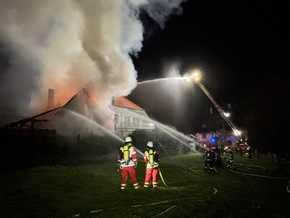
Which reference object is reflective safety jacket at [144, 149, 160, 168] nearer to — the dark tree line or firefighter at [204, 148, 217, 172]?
firefighter at [204, 148, 217, 172]

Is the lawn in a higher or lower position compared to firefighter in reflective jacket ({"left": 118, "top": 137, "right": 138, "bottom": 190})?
lower

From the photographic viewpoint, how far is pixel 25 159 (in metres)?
14.7

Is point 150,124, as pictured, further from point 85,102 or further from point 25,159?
point 25,159

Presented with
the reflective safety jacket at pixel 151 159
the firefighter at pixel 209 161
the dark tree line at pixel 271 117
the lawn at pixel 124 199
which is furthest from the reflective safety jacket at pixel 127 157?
the dark tree line at pixel 271 117

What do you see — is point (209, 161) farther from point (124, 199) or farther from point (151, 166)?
point (124, 199)

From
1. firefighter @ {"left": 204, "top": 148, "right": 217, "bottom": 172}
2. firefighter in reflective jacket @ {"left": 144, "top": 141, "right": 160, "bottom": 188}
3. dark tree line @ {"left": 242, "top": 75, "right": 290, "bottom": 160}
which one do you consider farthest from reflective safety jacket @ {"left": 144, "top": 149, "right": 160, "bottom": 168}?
dark tree line @ {"left": 242, "top": 75, "right": 290, "bottom": 160}

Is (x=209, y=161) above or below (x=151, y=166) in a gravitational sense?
below

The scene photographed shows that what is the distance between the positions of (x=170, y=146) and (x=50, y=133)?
17.6 meters

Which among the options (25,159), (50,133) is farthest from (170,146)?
(25,159)

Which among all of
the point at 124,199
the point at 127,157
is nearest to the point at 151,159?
the point at 127,157

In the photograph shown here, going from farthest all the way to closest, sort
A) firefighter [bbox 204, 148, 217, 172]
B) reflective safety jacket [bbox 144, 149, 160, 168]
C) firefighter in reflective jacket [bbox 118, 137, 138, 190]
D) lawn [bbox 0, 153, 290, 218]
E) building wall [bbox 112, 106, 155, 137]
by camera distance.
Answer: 1. building wall [bbox 112, 106, 155, 137]
2. firefighter [bbox 204, 148, 217, 172]
3. reflective safety jacket [bbox 144, 149, 160, 168]
4. firefighter in reflective jacket [bbox 118, 137, 138, 190]
5. lawn [bbox 0, 153, 290, 218]

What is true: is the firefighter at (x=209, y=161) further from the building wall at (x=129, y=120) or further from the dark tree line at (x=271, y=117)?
the building wall at (x=129, y=120)

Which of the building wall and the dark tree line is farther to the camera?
the building wall

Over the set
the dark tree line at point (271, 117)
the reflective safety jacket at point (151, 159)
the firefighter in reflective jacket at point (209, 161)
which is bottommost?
the firefighter in reflective jacket at point (209, 161)
